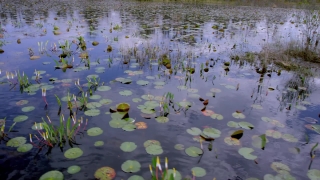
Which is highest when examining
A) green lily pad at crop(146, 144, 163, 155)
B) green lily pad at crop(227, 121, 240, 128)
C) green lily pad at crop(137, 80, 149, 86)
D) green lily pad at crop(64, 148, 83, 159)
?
green lily pad at crop(137, 80, 149, 86)

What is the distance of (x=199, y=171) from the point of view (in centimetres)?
266

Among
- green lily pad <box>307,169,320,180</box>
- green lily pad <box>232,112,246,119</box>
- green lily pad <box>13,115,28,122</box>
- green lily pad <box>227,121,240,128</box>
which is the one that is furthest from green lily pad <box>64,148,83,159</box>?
green lily pad <box>307,169,320,180</box>

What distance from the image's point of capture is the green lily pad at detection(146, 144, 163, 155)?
2.94 m

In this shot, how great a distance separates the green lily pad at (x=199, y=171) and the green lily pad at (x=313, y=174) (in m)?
1.22

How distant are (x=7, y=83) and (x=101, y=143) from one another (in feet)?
9.78

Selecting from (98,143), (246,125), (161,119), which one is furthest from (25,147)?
(246,125)

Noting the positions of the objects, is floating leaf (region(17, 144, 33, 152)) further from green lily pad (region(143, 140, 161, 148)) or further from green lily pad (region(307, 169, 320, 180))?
green lily pad (region(307, 169, 320, 180))

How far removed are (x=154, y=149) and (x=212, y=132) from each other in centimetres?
95

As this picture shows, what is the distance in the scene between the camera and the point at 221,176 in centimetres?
264

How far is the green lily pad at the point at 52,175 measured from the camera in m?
2.45

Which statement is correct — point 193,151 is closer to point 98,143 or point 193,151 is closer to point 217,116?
point 217,116

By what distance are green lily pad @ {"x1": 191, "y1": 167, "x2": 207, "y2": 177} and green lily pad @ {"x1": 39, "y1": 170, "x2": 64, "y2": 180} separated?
1445mm

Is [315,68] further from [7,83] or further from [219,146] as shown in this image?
[7,83]

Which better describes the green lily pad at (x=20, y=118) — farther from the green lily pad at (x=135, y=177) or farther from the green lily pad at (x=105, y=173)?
the green lily pad at (x=135, y=177)
